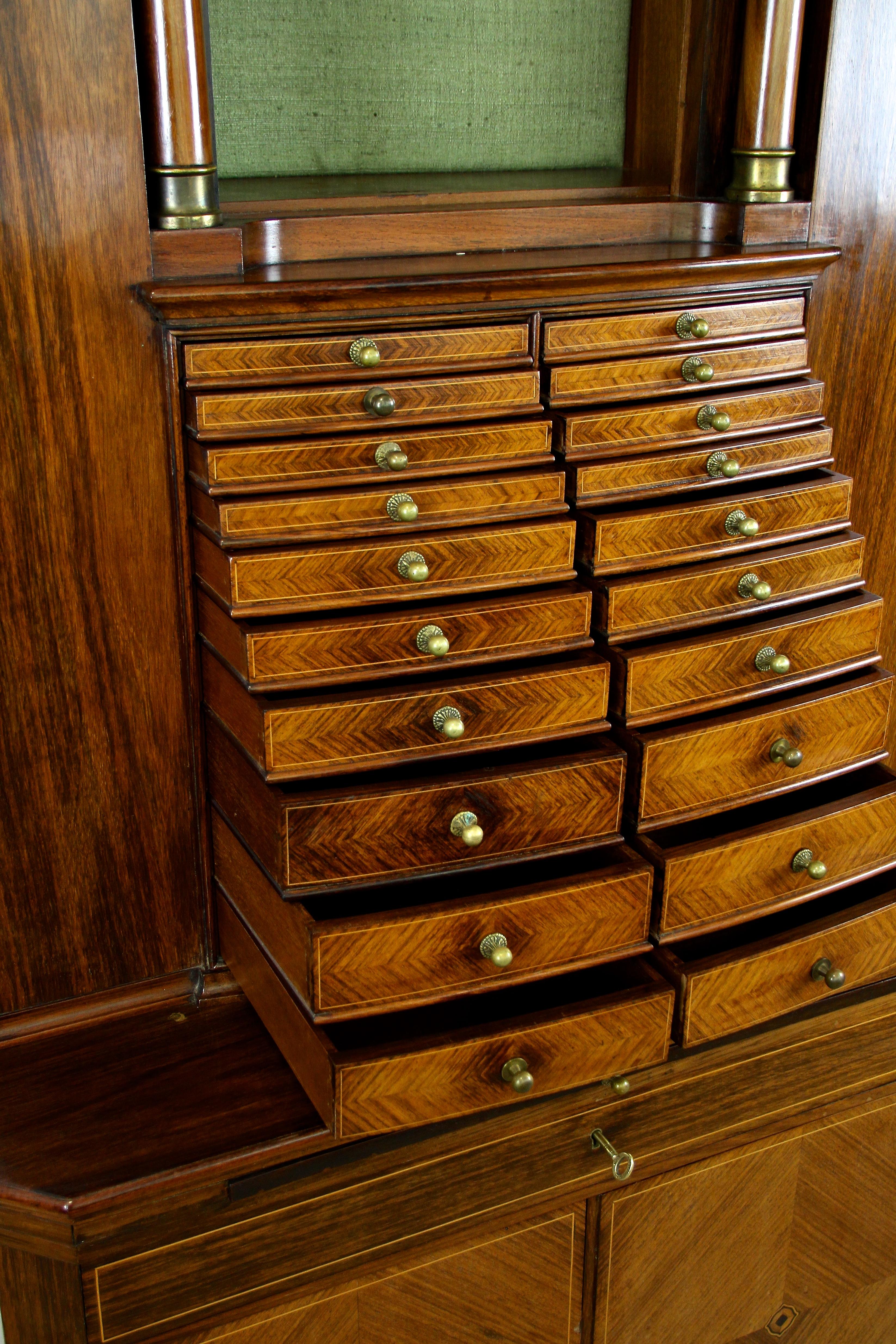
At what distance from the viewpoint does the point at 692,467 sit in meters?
1.28

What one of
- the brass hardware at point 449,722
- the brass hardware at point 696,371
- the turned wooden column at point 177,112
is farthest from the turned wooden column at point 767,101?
the brass hardware at point 449,722

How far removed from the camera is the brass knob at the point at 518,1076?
1.12m

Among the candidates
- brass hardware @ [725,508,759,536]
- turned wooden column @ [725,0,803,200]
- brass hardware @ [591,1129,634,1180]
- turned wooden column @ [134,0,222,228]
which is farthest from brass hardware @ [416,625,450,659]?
turned wooden column @ [725,0,803,200]

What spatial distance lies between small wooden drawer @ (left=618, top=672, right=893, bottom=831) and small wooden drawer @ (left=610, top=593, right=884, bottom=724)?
0.06ft

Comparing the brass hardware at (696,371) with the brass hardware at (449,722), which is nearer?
the brass hardware at (449,722)

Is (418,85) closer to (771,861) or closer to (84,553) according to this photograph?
(84,553)

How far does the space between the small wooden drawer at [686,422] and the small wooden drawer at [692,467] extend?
1cm

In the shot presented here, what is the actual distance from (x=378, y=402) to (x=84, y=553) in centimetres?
33

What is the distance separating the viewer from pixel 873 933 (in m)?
1.31

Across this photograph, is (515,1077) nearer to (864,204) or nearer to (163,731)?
(163,731)

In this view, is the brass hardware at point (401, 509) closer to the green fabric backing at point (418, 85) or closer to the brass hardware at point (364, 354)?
the brass hardware at point (364, 354)

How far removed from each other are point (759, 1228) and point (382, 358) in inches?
41.4

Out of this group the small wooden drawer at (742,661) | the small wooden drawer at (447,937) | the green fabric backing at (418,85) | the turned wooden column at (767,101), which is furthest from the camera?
the green fabric backing at (418,85)

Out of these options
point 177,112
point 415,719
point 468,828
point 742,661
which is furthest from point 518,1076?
point 177,112
